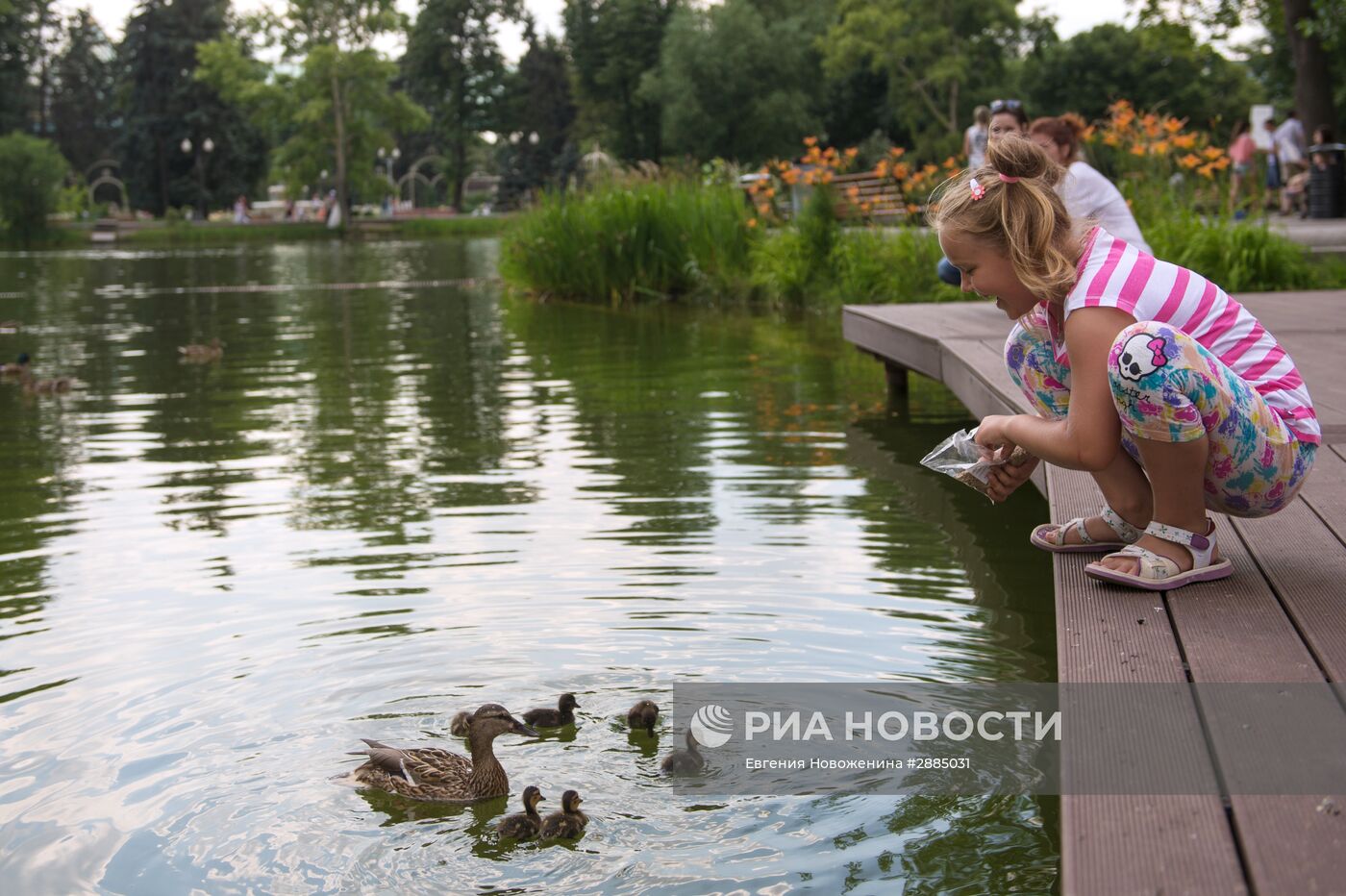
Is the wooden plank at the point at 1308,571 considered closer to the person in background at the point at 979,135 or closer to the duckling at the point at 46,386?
the person in background at the point at 979,135

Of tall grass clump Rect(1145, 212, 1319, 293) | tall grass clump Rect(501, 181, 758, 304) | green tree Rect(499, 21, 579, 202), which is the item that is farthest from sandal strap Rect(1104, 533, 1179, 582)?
green tree Rect(499, 21, 579, 202)

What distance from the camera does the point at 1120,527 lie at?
403 cm

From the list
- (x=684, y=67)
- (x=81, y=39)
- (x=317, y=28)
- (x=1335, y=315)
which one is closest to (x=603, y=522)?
(x=1335, y=315)

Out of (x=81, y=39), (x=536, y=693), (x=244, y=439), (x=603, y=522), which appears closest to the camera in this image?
(x=536, y=693)

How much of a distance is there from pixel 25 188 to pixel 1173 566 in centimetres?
6214

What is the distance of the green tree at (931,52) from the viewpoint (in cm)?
6159

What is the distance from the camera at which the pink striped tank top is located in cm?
360

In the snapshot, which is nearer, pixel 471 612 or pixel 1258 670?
pixel 1258 670

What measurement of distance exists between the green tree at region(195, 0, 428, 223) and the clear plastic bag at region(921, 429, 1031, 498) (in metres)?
68.5

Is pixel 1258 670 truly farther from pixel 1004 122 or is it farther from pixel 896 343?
pixel 896 343

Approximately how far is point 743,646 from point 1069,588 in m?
1.55

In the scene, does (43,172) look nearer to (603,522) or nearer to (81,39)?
(81,39)

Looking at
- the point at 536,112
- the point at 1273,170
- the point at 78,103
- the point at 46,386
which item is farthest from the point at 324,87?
the point at 46,386

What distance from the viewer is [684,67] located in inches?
2751
